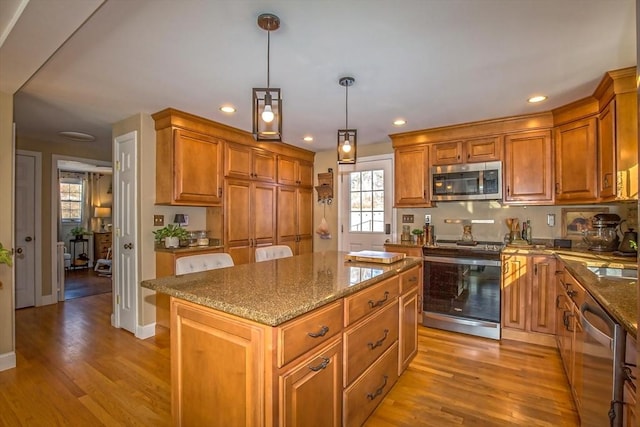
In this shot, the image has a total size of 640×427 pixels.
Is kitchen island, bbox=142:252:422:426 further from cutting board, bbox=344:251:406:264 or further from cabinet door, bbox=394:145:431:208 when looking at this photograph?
cabinet door, bbox=394:145:431:208

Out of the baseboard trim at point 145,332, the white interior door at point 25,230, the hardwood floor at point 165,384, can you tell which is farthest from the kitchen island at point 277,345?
the white interior door at point 25,230

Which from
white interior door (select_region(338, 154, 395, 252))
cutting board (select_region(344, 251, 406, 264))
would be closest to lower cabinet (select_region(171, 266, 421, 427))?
cutting board (select_region(344, 251, 406, 264))

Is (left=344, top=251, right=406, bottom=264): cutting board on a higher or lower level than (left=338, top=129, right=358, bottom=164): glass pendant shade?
lower

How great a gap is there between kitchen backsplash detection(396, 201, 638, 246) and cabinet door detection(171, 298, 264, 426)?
11.0ft

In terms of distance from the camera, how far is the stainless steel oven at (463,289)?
321cm

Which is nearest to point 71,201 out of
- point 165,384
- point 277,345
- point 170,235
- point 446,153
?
point 170,235

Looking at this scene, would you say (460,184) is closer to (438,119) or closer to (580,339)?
(438,119)

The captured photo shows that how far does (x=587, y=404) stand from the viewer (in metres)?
1.61

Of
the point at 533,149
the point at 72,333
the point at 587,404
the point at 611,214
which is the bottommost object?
the point at 72,333

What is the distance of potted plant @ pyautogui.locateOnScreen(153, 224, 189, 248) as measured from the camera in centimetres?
332

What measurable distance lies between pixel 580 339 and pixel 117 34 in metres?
3.21

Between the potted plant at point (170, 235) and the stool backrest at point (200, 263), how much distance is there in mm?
1254

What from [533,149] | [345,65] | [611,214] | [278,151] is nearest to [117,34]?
[345,65]

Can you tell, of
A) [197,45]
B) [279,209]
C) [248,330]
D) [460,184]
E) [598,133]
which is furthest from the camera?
[279,209]
